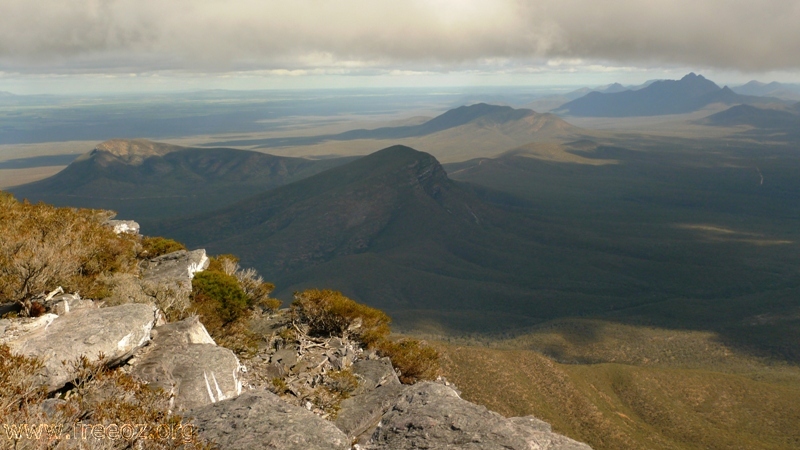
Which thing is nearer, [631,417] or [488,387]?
[488,387]

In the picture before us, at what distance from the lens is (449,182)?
15825 cm

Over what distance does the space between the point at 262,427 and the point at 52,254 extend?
860cm

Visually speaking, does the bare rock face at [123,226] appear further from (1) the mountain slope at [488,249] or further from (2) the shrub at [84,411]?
(1) the mountain slope at [488,249]

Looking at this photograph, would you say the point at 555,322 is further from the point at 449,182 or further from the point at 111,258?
the point at 449,182

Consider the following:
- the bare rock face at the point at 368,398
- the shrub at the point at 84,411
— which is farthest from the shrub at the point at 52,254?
the bare rock face at the point at 368,398

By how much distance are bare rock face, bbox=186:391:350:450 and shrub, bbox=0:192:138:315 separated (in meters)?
6.72

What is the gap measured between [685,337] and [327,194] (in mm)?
98475

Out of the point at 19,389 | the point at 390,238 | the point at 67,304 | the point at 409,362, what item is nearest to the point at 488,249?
the point at 390,238

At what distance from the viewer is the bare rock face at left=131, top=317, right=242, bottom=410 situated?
11.4 meters

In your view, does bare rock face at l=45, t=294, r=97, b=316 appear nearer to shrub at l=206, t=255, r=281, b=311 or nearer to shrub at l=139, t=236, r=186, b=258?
shrub at l=206, t=255, r=281, b=311

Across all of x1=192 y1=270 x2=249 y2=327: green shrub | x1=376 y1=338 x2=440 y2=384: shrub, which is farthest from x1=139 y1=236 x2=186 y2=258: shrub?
x1=376 y1=338 x2=440 y2=384: shrub

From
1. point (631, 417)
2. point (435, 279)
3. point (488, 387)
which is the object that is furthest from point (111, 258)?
point (435, 279)

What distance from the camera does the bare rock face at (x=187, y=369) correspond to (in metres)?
11.4

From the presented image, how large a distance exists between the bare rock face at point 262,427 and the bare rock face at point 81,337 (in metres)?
2.78
